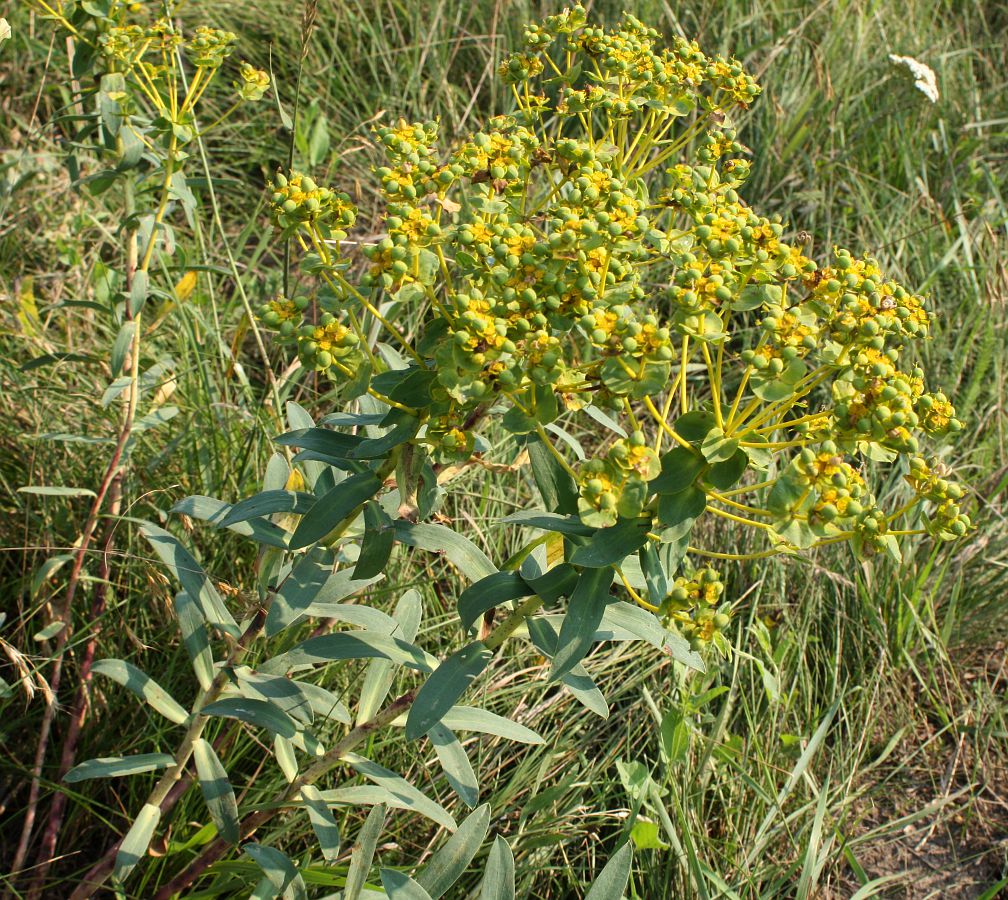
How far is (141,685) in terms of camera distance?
2.13 metres

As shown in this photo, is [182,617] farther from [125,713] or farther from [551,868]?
[551,868]

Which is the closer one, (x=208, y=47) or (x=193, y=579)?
(x=193, y=579)

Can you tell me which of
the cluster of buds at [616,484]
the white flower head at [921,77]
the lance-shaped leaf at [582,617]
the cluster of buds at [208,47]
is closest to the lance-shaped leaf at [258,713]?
the lance-shaped leaf at [582,617]

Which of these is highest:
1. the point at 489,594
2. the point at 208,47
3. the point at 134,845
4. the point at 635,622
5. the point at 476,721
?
the point at 208,47

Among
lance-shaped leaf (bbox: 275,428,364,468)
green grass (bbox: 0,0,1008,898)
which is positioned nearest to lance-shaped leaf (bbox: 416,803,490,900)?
green grass (bbox: 0,0,1008,898)

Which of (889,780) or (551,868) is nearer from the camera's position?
(551,868)

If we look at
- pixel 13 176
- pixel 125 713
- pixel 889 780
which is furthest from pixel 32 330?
pixel 889 780

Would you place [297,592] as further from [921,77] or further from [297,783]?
[921,77]

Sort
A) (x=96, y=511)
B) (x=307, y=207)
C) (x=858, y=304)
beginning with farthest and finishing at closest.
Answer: (x=96, y=511)
(x=307, y=207)
(x=858, y=304)

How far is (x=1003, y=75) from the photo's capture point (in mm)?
5309

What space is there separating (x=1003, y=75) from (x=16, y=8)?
15.5 feet

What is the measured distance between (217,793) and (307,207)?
1160 millimetres

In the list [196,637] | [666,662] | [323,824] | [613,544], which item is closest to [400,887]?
[323,824]

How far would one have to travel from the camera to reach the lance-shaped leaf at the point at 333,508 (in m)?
1.72
